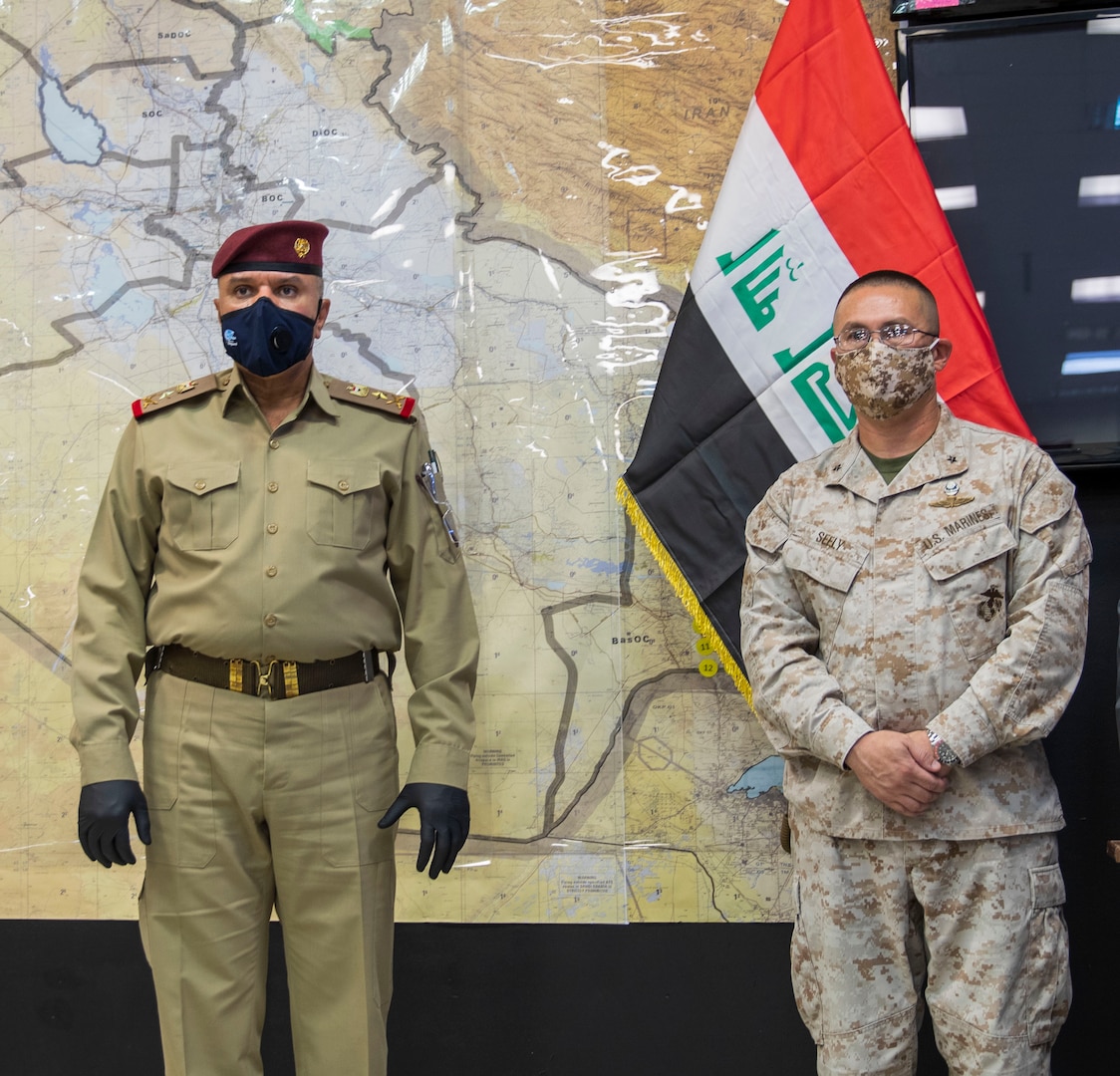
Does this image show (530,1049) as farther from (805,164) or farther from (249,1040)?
(805,164)

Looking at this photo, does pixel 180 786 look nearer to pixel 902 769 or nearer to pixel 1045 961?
pixel 902 769

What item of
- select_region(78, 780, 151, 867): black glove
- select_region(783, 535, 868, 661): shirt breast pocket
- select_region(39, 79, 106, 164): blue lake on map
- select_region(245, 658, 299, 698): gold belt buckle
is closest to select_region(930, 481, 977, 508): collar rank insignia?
select_region(783, 535, 868, 661): shirt breast pocket

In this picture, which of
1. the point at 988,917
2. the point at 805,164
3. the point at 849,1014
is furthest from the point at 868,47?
the point at 849,1014

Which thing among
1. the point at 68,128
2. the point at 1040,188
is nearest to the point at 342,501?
the point at 68,128

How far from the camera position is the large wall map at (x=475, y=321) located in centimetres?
257

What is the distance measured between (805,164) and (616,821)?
4.62 feet

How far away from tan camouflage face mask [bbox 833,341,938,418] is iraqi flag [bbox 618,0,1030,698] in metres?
0.45

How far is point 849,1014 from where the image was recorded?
1.78 metres

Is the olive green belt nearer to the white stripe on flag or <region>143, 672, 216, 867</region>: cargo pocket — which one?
<region>143, 672, 216, 867</region>: cargo pocket

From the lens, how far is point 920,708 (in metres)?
1.78

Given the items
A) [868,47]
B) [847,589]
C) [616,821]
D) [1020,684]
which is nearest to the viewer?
[1020,684]

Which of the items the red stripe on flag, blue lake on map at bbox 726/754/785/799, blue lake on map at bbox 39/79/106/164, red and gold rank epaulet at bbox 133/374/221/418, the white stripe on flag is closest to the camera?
red and gold rank epaulet at bbox 133/374/221/418

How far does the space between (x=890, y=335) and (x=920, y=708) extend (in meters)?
0.57

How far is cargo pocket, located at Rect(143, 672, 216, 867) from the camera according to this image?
1.88m
